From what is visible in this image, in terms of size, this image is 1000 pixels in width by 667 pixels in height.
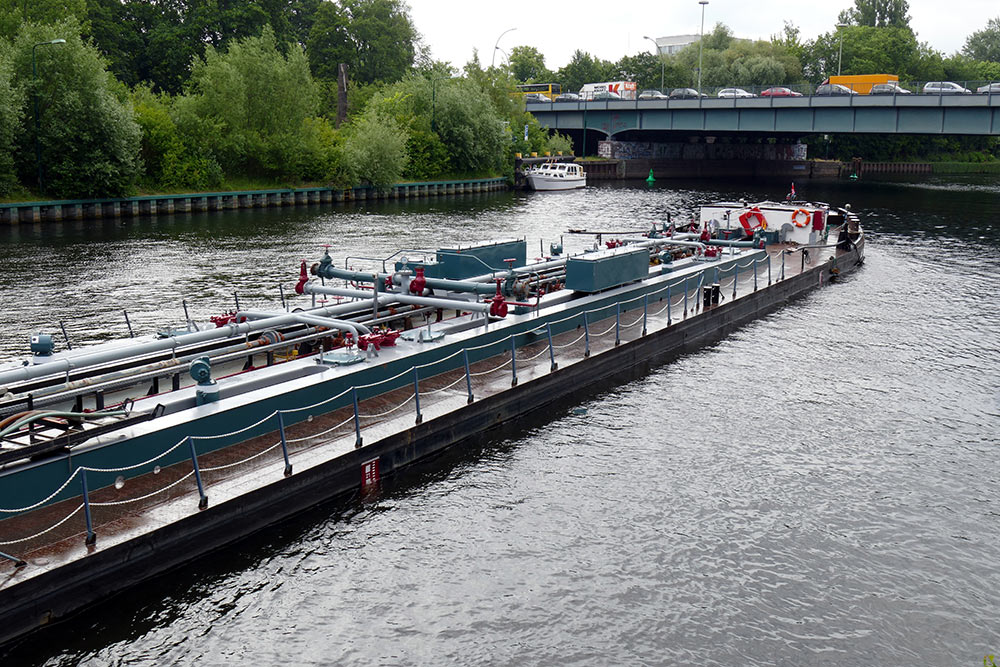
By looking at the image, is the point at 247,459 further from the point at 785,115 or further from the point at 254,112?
the point at 785,115

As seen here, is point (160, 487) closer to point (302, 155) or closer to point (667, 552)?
point (667, 552)

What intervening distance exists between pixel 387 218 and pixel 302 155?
15734 mm

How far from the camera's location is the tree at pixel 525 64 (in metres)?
189

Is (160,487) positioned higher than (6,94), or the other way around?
(6,94)

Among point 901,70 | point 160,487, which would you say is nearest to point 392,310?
point 160,487

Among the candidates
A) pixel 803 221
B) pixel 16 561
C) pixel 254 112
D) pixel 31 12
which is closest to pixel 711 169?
pixel 254 112

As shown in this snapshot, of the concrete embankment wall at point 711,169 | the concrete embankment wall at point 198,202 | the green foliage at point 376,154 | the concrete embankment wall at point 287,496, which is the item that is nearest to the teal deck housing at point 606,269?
the concrete embankment wall at point 287,496

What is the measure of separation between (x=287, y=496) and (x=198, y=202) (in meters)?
58.8

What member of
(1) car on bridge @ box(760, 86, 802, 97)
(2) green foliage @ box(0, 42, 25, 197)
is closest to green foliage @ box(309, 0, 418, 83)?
(1) car on bridge @ box(760, 86, 802, 97)

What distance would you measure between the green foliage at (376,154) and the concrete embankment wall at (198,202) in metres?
1.64

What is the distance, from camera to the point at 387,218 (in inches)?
2721

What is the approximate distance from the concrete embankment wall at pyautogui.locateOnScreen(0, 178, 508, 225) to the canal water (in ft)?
107

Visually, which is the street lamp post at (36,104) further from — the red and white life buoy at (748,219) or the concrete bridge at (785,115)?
the concrete bridge at (785,115)

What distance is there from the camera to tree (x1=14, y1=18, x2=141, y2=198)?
2453 inches
